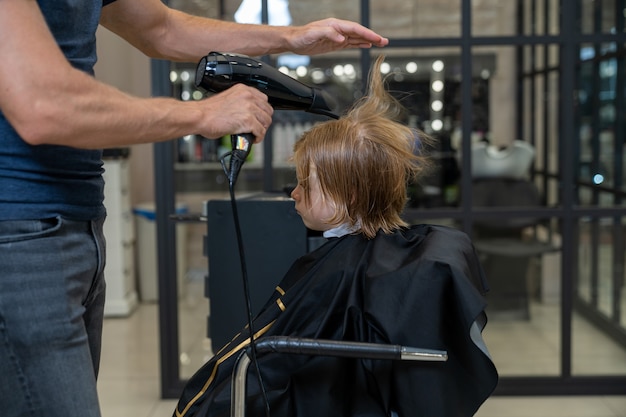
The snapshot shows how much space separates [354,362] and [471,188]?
1.84m

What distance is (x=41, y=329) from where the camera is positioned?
1220 millimetres

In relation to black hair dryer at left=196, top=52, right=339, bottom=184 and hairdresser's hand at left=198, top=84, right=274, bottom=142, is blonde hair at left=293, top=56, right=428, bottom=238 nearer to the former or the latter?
black hair dryer at left=196, top=52, right=339, bottom=184

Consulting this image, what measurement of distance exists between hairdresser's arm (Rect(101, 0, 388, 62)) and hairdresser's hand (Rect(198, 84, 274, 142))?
0.44 m

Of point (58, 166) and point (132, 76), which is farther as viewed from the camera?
point (132, 76)

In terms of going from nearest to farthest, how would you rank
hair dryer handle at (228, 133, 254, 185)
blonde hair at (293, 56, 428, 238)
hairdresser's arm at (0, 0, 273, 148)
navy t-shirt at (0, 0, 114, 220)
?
1. hairdresser's arm at (0, 0, 273, 148)
2. navy t-shirt at (0, 0, 114, 220)
3. hair dryer handle at (228, 133, 254, 185)
4. blonde hair at (293, 56, 428, 238)

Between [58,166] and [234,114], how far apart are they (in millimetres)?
303

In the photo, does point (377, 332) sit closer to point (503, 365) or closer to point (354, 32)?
point (354, 32)

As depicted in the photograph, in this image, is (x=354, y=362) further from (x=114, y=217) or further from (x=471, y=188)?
(x=114, y=217)

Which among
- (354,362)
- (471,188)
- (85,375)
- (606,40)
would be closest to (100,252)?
(85,375)

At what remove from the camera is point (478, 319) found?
161cm

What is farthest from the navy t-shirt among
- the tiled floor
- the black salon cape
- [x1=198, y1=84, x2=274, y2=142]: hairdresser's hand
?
the tiled floor

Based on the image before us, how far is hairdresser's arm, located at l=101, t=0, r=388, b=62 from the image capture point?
1.75 metres

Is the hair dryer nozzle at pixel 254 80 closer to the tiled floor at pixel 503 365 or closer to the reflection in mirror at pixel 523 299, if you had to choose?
the tiled floor at pixel 503 365

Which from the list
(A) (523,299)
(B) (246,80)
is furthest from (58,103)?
(A) (523,299)
